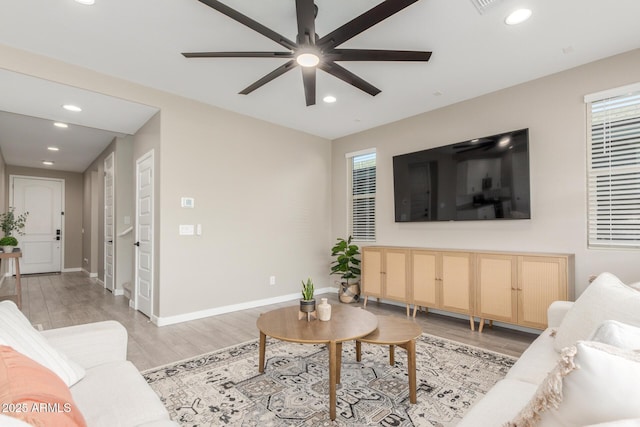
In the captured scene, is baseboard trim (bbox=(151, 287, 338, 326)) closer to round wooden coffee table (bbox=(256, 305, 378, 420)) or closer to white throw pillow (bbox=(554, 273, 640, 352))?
round wooden coffee table (bbox=(256, 305, 378, 420))

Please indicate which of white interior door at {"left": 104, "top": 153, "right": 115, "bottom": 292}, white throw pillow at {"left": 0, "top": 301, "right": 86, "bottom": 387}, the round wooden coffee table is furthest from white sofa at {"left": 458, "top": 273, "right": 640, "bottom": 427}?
white interior door at {"left": 104, "top": 153, "right": 115, "bottom": 292}

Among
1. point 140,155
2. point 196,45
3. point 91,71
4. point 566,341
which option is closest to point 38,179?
point 140,155

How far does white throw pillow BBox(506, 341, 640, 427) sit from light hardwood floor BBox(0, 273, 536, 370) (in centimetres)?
255

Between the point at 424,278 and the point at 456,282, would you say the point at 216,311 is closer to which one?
the point at 424,278

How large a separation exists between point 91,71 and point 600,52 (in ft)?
16.3

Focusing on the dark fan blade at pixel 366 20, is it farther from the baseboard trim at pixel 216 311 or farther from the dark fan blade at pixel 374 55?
the baseboard trim at pixel 216 311

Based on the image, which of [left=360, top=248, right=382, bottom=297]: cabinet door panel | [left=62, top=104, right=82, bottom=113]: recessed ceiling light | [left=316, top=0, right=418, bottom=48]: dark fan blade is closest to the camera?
[left=316, top=0, right=418, bottom=48]: dark fan blade

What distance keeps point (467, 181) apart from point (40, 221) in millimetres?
9533

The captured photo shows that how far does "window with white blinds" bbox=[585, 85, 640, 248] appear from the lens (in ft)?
9.67

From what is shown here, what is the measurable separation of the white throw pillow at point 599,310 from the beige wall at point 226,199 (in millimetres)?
3657

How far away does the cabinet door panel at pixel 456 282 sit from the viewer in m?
3.66

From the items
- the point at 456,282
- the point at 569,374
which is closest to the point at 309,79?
the point at 569,374

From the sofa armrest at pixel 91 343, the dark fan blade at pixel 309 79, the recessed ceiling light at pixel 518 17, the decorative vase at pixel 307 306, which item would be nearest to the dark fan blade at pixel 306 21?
the dark fan blade at pixel 309 79

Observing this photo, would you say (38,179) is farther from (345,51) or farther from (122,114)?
(345,51)
